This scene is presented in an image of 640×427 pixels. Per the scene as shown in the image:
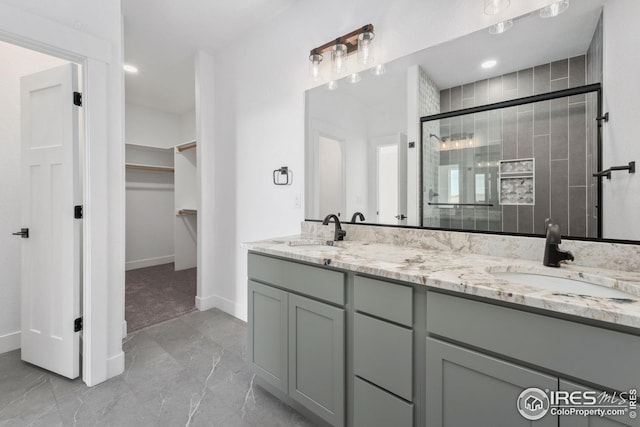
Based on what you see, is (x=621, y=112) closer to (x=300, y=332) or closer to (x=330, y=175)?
(x=330, y=175)

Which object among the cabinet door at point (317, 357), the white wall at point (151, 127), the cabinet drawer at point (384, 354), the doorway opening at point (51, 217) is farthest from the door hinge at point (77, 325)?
the white wall at point (151, 127)

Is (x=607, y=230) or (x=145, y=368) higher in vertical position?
(x=607, y=230)

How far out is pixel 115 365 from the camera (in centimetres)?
196

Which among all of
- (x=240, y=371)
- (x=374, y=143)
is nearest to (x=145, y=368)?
(x=240, y=371)

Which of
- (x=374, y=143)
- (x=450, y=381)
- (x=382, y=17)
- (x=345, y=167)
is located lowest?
(x=450, y=381)

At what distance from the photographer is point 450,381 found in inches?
39.8

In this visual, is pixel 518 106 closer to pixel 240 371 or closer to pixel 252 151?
pixel 252 151

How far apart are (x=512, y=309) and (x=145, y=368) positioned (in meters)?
2.39

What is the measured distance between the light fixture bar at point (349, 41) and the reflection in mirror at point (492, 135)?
0.81 feet

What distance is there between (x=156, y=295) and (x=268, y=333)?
2.63 meters

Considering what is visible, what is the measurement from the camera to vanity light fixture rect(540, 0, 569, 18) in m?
1.28

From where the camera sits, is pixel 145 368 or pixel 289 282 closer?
pixel 289 282

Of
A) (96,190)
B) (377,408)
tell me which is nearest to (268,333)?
(377,408)

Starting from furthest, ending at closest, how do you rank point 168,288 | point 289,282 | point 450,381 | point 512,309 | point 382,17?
point 168,288 → point 382,17 → point 289,282 → point 450,381 → point 512,309
